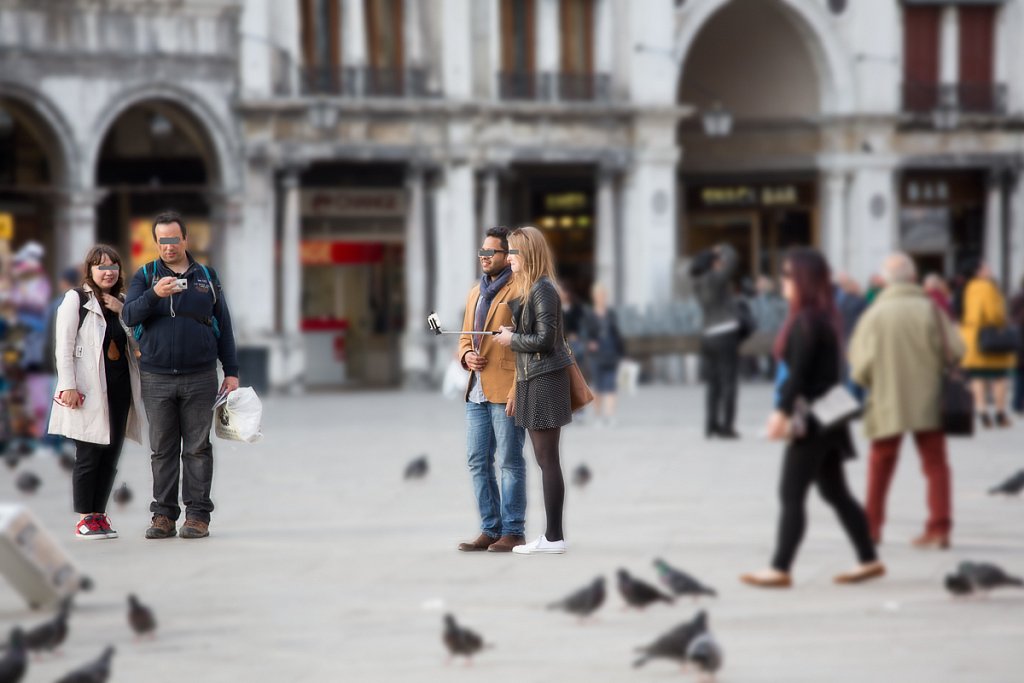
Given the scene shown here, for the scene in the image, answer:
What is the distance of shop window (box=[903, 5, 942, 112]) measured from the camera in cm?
3897

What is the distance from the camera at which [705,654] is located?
23.2 feet

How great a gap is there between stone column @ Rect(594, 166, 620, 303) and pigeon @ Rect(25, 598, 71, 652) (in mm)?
30375

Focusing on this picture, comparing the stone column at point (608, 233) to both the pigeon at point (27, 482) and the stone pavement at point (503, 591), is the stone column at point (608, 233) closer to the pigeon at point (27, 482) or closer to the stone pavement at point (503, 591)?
the stone pavement at point (503, 591)

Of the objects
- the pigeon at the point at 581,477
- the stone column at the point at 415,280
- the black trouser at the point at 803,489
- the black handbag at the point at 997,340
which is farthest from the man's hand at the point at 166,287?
the stone column at the point at 415,280

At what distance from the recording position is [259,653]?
7996 mm

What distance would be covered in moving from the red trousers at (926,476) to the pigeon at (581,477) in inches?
182

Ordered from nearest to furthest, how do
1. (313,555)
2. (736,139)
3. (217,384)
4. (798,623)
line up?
(217,384)
(798,623)
(313,555)
(736,139)

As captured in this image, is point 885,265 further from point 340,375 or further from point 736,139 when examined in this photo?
point 736,139

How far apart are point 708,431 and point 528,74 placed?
14470 millimetres

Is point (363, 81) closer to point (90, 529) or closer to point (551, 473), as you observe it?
point (551, 473)

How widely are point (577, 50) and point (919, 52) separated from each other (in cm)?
808

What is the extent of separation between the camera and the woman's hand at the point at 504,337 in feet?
12.7

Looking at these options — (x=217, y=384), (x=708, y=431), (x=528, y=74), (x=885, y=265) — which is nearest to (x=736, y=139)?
(x=528, y=74)

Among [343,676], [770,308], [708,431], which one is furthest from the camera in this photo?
[770,308]
